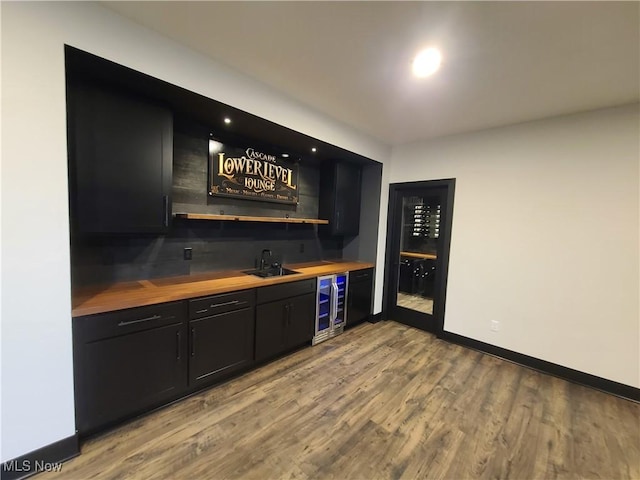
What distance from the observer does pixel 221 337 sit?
89.0 inches

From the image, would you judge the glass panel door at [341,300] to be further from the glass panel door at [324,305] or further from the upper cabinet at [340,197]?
the upper cabinet at [340,197]

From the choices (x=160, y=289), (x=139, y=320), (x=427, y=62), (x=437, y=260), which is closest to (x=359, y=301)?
(x=437, y=260)

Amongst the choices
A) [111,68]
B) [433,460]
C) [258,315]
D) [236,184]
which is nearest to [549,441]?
[433,460]

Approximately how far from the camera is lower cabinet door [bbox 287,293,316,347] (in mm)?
2840

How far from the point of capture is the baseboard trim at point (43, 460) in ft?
4.69

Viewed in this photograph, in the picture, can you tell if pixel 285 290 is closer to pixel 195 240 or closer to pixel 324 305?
pixel 324 305

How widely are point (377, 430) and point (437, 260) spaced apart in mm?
2340

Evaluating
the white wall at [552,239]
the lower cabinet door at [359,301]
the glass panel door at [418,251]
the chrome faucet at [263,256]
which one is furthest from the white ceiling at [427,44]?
the lower cabinet door at [359,301]

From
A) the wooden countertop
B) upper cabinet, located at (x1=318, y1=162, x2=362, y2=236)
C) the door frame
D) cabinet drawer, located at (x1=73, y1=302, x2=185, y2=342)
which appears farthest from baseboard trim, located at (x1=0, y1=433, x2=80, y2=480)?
the wooden countertop

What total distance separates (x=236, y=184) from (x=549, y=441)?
3492mm

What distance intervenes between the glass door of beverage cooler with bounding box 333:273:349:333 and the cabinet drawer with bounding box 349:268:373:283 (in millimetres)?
117

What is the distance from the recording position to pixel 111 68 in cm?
163

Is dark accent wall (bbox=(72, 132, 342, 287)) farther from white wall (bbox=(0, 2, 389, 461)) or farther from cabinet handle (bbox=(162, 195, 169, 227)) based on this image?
white wall (bbox=(0, 2, 389, 461))

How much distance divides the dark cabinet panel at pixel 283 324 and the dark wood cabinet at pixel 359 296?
734mm
